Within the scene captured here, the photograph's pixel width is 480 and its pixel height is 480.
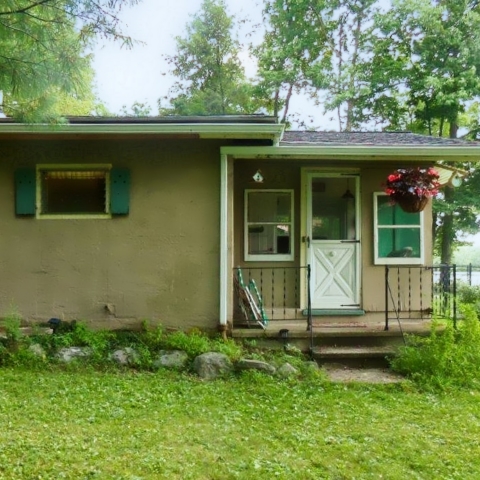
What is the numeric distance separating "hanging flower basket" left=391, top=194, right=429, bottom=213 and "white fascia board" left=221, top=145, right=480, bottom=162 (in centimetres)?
54

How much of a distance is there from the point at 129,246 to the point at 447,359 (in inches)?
146

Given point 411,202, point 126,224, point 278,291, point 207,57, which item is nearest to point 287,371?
point 278,291

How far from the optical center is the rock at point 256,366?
4.57 m

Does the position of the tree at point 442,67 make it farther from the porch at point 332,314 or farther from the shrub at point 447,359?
the shrub at point 447,359

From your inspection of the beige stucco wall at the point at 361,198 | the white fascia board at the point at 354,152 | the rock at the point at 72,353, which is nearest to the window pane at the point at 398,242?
the beige stucco wall at the point at 361,198

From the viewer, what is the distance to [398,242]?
6234 millimetres

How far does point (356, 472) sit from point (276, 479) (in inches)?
20.3

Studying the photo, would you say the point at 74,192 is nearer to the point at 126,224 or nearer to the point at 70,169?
the point at 70,169

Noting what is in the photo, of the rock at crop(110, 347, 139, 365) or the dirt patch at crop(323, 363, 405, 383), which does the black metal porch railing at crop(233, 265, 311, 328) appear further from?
the rock at crop(110, 347, 139, 365)

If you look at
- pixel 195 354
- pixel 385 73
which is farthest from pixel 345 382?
pixel 385 73

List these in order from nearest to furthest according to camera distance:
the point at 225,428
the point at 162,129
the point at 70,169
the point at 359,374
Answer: the point at 225,428, the point at 359,374, the point at 162,129, the point at 70,169

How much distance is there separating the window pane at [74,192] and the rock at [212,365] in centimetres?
220

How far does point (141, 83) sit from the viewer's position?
70.9ft

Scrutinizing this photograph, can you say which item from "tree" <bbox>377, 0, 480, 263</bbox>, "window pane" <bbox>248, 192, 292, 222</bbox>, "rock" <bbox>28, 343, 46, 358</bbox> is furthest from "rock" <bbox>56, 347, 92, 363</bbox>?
"tree" <bbox>377, 0, 480, 263</bbox>
